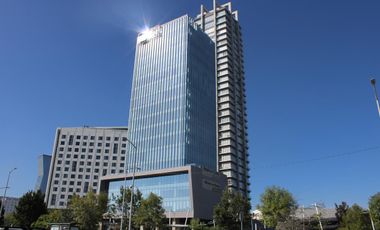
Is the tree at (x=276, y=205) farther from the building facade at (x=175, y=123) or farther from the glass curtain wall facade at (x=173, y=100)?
the glass curtain wall facade at (x=173, y=100)

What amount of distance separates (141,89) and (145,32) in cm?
2611

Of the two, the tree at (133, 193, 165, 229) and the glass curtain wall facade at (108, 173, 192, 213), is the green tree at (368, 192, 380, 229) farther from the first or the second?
the glass curtain wall facade at (108, 173, 192, 213)

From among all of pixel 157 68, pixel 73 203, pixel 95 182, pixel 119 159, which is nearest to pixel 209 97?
pixel 157 68

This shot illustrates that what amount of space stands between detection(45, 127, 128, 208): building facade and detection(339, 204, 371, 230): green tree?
9514 centimetres

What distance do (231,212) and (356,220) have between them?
78.0 ft

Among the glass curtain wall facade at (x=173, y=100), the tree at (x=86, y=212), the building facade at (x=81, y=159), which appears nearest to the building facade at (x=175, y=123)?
the glass curtain wall facade at (x=173, y=100)

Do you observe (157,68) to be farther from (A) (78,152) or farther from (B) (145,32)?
(A) (78,152)

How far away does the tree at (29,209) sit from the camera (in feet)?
250

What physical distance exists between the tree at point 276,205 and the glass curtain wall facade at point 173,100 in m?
32.3

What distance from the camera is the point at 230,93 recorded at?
436 ft

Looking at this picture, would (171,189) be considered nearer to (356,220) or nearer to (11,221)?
(11,221)

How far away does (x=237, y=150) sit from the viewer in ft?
419

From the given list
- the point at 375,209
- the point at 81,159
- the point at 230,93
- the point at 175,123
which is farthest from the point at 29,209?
the point at 230,93

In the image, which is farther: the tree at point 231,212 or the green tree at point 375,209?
the tree at point 231,212
